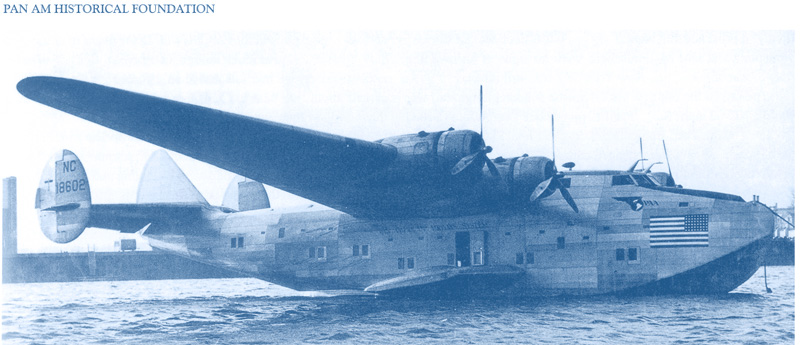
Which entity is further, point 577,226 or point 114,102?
point 577,226

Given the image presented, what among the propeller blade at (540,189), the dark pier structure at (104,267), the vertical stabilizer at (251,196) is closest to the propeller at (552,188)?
the propeller blade at (540,189)

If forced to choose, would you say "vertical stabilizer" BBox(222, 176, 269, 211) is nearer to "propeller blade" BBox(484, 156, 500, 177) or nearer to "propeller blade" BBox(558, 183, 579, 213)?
"propeller blade" BBox(484, 156, 500, 177)

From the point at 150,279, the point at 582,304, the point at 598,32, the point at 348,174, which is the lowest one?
the point at 150,279

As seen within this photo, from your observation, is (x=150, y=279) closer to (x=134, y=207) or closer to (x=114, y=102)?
(x=134, y=207)

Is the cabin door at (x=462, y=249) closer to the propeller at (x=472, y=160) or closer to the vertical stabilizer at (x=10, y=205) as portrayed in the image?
the propeller at (x=472, y=160)

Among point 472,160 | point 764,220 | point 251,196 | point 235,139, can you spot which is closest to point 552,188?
point 472,160

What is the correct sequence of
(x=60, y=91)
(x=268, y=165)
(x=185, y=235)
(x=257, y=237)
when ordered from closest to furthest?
(x=60, y=91), (x=268, y=165), (x=257, y=237), (x=185, y=235)

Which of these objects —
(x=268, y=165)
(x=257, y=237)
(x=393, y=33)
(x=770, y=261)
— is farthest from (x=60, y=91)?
(x=770, y=261)

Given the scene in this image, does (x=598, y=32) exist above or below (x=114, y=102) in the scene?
above
